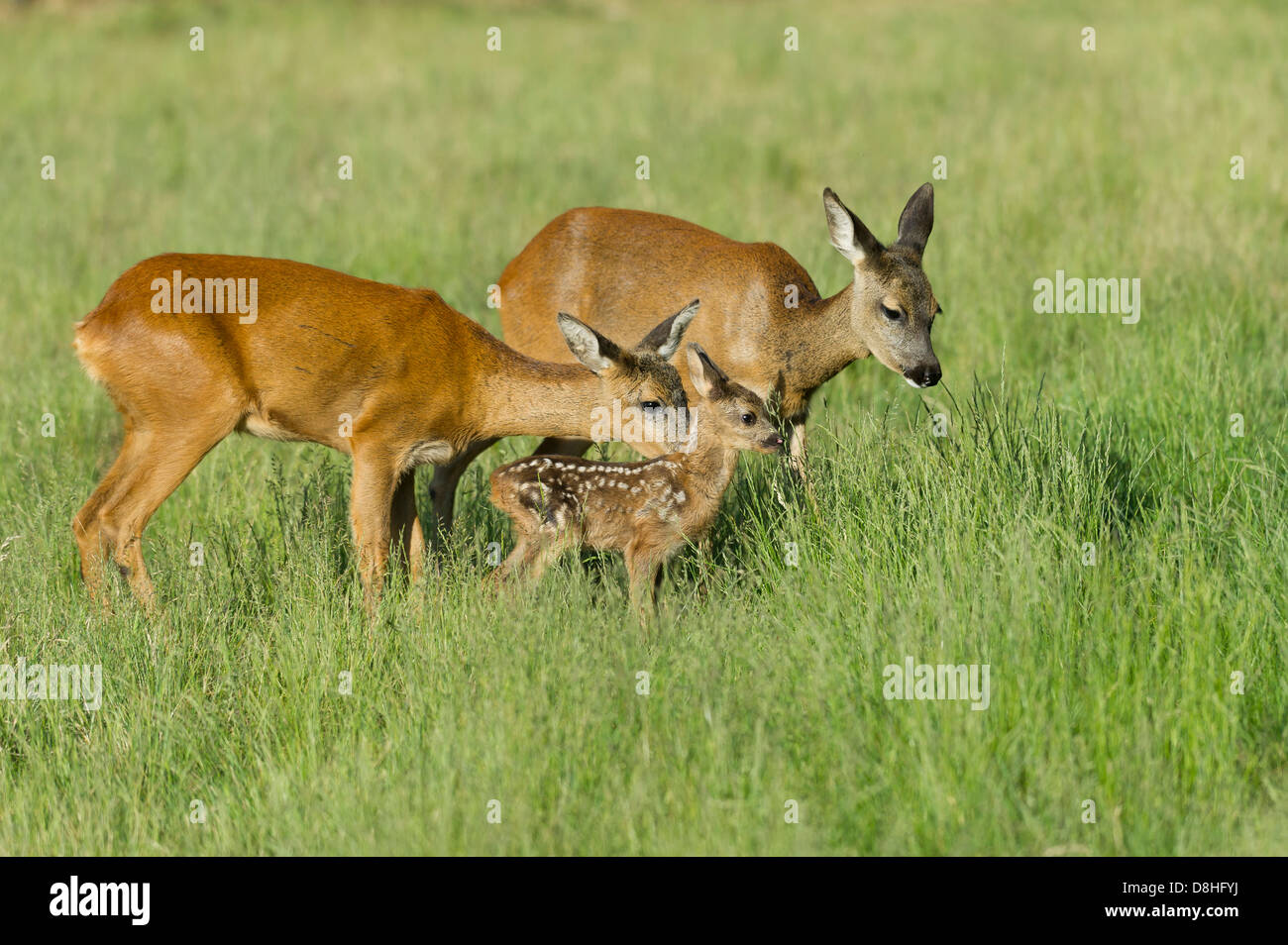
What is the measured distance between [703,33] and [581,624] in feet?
56.5

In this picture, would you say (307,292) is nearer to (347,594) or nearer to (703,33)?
(347,594)

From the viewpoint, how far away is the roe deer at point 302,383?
5492 mm

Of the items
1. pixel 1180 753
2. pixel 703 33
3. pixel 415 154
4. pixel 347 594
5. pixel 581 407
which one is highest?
pixel 703 33

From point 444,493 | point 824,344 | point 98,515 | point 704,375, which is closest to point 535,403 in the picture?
point 704,375

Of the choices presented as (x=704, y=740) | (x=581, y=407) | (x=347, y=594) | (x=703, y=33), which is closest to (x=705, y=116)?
(x=703, y=33)

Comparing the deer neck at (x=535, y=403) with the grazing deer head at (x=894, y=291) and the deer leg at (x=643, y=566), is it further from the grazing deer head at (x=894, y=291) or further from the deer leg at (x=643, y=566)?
the grazing deer head at (x=894, y=291)

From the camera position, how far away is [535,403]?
5.84 meters

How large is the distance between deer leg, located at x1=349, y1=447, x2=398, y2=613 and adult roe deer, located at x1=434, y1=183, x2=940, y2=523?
68 centimetres

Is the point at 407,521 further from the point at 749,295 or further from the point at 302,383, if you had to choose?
the point at 749,295

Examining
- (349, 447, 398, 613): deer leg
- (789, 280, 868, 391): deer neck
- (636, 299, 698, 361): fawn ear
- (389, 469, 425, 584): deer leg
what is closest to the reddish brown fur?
(789, 280, 868, 391): deer neck

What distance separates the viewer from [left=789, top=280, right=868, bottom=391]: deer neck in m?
6.48

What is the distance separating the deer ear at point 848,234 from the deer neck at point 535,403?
4.32 ft

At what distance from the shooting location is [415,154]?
1273 cm

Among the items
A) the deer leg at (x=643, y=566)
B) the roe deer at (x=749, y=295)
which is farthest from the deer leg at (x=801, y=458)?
the deer leg at (x=643, y=566)
